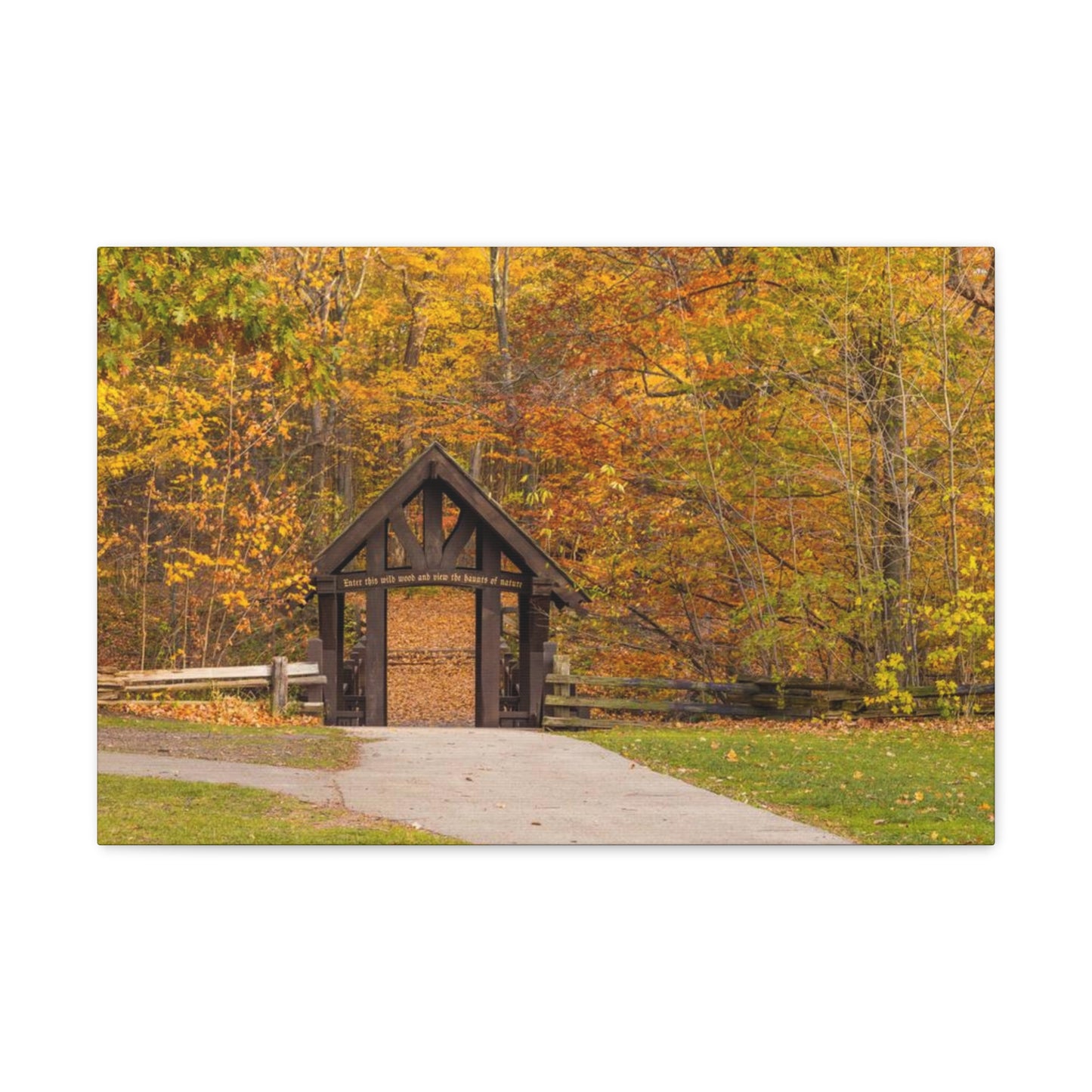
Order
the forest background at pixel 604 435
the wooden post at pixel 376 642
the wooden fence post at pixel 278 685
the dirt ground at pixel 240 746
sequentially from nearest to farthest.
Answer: the dirt ground at pixel 240 746 < the forest background at pixel 604 435 < the wooden fence post at pixel 278 685 < the wooden post at pixel 376 642

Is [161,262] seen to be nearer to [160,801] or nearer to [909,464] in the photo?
[160,801]

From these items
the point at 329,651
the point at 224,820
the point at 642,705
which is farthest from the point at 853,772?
the point at 224,820

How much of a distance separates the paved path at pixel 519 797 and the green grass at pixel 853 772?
0.50 ft

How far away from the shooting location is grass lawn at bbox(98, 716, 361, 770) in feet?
26.0

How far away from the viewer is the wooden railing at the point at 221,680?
7.96 meters

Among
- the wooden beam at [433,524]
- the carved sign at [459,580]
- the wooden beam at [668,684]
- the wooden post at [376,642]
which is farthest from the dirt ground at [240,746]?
the wooden beam at [668,684]

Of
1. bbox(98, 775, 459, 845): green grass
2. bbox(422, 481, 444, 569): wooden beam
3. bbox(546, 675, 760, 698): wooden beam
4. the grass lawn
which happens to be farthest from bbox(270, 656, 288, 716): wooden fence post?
bbox(546, 675, 760, 698): wooden beam

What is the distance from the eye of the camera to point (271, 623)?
8516mm

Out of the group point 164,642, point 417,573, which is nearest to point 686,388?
point 417,573

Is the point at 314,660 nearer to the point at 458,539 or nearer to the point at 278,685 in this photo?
the point at 278,685

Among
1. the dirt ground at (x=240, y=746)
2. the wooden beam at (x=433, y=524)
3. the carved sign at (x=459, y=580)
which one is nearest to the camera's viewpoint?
the dirt ground at (x=240, y=746)

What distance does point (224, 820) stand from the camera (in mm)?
7551

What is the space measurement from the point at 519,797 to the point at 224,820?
1.63 meters

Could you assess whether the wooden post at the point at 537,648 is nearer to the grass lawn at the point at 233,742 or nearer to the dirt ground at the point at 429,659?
the dirt ground at the point at 429,659
